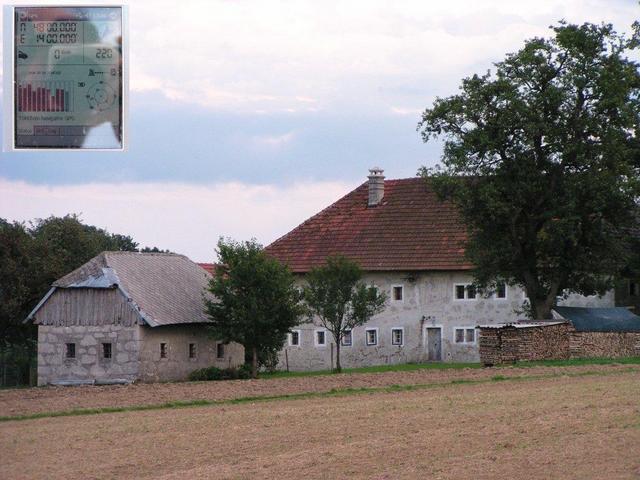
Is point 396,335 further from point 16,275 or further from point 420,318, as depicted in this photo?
point 16,275

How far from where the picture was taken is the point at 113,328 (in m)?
55.0

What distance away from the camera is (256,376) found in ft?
186

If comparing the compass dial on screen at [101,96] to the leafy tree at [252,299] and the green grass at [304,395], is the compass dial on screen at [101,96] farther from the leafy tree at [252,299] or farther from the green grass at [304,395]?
the leafy tree at [252,299]

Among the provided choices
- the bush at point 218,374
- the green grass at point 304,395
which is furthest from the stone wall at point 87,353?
the green grass at point 304,395

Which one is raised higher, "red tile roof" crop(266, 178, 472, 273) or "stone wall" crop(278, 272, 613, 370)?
"red tile roof" crop(266, 178, 472, 273)

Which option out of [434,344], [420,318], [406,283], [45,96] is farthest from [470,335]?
[45,96]

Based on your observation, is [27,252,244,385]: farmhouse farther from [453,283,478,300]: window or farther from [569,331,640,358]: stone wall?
[569,331,640,358]: stone wall

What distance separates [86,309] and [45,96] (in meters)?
36.4

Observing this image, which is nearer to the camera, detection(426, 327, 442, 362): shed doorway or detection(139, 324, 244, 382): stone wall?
Result: detection(139, 324, 244, 382): stone wall

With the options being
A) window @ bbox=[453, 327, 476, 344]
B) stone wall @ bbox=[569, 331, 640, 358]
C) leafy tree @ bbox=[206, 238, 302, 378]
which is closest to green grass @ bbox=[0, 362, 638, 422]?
stone wall @ bbox=[569, 331, 640, 358]

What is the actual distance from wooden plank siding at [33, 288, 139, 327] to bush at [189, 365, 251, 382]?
374cm

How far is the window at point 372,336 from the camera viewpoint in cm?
6688

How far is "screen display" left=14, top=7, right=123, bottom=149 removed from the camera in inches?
790

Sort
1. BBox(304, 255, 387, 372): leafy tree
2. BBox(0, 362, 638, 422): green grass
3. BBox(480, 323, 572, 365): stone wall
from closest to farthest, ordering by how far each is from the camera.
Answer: BBox(0, 362, 638, 422): green grass < BBox(480, 323, 572, 365): stone wall < BBox(304, 255, 387, 372): leafy tree
